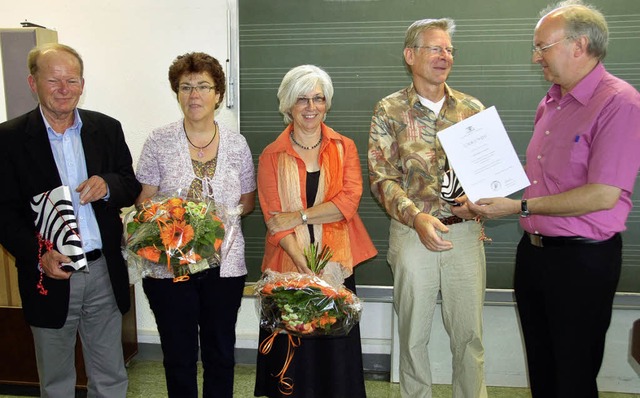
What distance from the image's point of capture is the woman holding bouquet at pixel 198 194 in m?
2.44

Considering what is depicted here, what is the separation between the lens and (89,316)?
2375 millimetres

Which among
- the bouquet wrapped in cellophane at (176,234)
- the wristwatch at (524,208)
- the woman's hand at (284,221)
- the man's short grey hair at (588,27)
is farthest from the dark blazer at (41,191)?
the man's short grey hair at (588,27)

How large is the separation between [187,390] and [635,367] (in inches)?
101

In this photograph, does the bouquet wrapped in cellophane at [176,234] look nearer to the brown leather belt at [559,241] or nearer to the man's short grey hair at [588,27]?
the brown leather belt at [559,241]

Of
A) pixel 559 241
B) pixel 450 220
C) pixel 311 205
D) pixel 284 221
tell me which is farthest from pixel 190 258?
pixel 559 241

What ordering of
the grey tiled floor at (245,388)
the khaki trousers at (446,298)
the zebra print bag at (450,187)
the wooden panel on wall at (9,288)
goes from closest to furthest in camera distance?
1. the zebra print bag at (450,187)
2. the khaki trousers at (446,298)
3. the wooden panel on wall at (9,288)
4. the grey tiled floor at (245,388)

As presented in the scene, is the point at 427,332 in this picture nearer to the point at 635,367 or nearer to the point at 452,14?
the point at 635,367

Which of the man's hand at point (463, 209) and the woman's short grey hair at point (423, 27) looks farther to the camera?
the woman's short grey hair at point (423, 27)

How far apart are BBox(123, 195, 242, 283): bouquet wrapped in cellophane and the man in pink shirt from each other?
42.3 inches

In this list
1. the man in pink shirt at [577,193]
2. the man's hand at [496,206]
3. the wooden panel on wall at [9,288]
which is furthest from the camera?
the wooden panel on wall at [9,288]

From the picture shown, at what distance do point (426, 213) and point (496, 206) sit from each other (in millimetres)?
369

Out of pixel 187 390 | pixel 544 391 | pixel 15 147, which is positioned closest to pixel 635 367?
pixel 544 391

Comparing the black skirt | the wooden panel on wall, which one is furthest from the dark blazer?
the wooden panel on wall

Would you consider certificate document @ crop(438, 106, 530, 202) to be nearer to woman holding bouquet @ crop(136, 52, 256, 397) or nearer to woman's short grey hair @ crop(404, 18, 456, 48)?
woman's short grey hair @ crop(404, 18, 456, 48)
